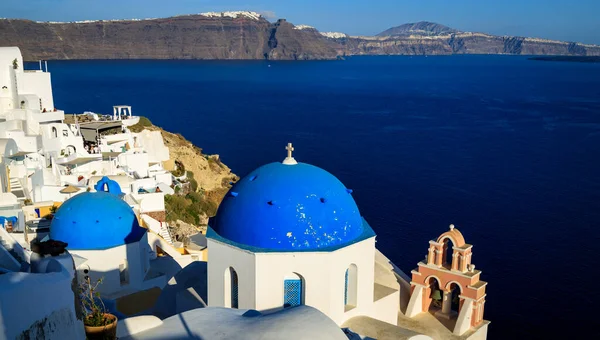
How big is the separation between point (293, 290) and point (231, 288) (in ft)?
4.16

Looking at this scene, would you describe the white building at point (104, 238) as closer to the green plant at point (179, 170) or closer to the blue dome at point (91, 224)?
the blue dome at point (91, 224)

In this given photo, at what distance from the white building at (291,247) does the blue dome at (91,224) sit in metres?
4.14

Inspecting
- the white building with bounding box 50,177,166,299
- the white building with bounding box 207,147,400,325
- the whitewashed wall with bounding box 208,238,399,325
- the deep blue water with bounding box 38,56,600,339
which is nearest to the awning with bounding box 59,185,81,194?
the white building with bounding box 50,177,166,299

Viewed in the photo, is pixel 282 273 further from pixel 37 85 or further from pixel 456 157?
pixel 456 157

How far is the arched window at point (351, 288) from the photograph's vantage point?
38.8 ft

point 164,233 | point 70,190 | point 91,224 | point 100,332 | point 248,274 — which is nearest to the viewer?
point 100,332

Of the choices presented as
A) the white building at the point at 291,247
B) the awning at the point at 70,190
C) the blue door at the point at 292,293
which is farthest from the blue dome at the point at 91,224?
the awning at the point at 70,190

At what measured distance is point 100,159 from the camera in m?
28.0

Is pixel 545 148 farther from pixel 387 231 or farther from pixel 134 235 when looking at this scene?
pixel 134 235

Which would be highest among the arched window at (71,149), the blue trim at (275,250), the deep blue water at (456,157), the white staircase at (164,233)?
the blue trim at (275,250)

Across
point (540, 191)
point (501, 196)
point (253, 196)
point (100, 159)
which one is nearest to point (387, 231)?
point (501, 196)

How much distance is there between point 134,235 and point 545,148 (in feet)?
152

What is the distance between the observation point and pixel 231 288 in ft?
38.2

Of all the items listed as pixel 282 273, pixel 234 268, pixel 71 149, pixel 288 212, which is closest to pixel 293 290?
pixel 282 273
